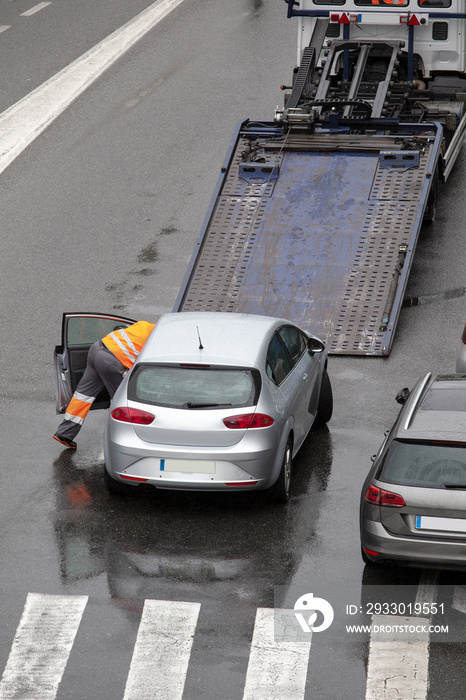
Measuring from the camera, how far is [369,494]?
8.50 meters

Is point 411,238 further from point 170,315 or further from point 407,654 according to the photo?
point 407,654

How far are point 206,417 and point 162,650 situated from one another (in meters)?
2.34

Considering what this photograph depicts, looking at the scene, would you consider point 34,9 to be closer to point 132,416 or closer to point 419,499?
point 132,416

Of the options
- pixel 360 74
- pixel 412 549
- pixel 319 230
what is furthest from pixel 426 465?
pixel 360 74

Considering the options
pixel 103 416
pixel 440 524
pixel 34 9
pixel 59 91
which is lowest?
pixel 34 9

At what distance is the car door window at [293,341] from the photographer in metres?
11.1

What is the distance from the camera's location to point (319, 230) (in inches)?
587

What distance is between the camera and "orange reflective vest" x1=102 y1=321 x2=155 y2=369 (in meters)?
11.2

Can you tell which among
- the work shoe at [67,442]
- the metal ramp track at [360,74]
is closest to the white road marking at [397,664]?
the work shoe at [67,442]

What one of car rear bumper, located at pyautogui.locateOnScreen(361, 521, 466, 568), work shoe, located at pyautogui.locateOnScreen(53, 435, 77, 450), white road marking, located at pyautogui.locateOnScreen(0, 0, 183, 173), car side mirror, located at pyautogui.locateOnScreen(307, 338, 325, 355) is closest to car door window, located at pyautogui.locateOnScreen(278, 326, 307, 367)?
car side mirror, located at pyautogui.locateOnScreen(307, 338, 325, 355)

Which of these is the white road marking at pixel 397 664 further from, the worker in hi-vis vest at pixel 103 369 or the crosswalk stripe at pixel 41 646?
the worker in hi-vis vest at pixel 103 369

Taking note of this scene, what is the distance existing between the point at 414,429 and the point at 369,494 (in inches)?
24.9

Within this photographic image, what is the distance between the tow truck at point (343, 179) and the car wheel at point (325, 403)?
1702mm

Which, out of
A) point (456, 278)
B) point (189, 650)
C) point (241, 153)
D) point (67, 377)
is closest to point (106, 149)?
point (241, 153)
